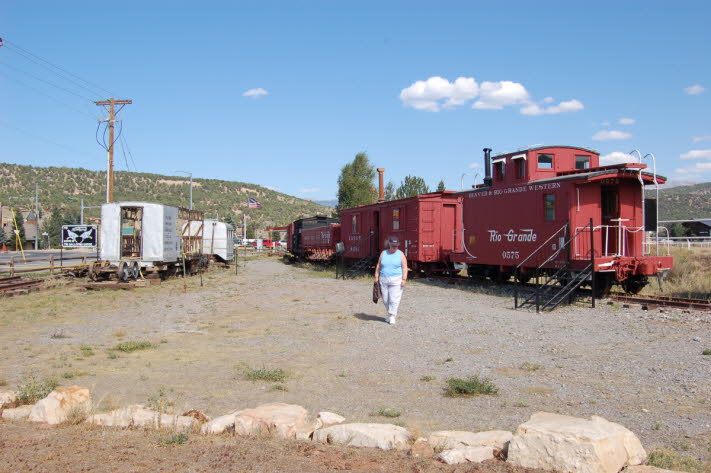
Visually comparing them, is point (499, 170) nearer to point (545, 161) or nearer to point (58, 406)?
point (545, 161)

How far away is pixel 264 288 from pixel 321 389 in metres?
13.4

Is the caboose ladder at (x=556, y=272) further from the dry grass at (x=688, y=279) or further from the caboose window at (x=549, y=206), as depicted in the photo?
the dry grass at (x=688, y=279)

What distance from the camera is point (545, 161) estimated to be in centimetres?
1711

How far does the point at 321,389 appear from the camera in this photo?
7.01 metres

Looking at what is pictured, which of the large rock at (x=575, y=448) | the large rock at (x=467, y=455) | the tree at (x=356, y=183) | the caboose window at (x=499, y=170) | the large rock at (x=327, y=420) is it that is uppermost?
the tree at (x=356, y=183)

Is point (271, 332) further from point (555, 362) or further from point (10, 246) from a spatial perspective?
point (10, 246)

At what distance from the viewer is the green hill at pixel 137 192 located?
82.3 m

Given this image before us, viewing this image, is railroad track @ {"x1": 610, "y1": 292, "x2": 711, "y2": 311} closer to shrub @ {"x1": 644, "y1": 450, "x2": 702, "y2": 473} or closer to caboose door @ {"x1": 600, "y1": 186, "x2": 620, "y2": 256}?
caboose door @ {"x1": 600, "y1": 186, "x2": 620, "y2": 256}

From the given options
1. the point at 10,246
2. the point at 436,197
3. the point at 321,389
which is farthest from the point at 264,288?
the point at 10,246

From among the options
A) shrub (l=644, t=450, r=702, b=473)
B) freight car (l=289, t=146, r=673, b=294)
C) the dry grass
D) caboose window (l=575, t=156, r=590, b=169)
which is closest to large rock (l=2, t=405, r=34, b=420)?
shrub (l=644, t=450, r=702, b=473)

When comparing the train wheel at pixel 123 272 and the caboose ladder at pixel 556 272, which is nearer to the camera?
the caboose ladder at pixel 556 272

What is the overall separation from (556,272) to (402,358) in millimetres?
7924

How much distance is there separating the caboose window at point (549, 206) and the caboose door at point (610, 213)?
4.19ft

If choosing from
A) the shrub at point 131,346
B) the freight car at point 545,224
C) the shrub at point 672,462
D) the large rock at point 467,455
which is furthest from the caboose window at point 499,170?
the large rock at point 467,455
